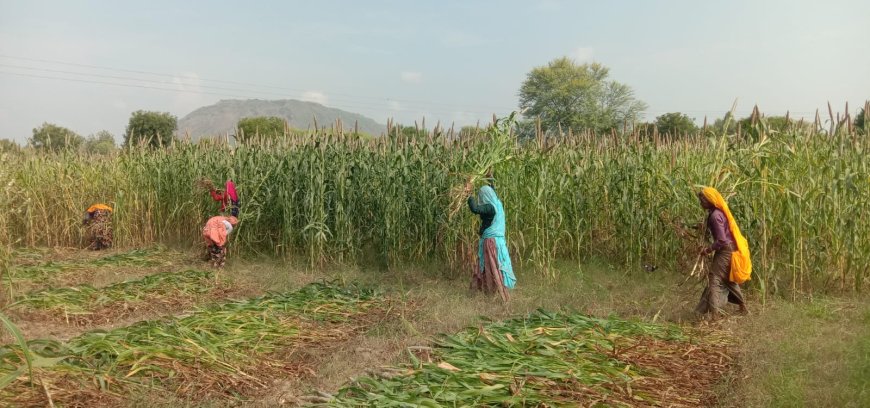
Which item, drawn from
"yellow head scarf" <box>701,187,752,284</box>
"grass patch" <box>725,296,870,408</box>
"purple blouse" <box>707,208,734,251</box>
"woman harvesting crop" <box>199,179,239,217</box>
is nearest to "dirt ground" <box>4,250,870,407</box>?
"grass patch" <box>725,296,870,408</box>

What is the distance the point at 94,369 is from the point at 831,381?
17.0 feet

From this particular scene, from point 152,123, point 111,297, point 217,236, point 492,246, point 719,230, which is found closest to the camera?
point 719,230

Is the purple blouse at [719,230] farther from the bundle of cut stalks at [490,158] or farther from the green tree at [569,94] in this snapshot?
the green tree at [569,94]

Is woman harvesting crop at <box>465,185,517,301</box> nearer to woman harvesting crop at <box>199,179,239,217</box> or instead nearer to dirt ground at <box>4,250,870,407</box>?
dirt ground at <box>4,250,870,407</box>

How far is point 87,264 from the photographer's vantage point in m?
9.41

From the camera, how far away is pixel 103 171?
42.1 feet

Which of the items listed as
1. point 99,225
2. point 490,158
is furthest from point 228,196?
point 490,158

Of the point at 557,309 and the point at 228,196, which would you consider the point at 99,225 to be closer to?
the point at 228,196

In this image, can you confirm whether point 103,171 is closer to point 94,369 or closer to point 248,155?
point 248,155

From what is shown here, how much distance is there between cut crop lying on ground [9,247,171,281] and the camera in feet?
27.3

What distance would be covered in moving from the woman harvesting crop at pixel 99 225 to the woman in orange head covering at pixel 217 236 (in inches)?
136

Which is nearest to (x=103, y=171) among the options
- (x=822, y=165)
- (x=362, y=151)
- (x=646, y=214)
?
(x=362, y=151)

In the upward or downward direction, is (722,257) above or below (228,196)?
below

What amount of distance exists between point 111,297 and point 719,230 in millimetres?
7054
